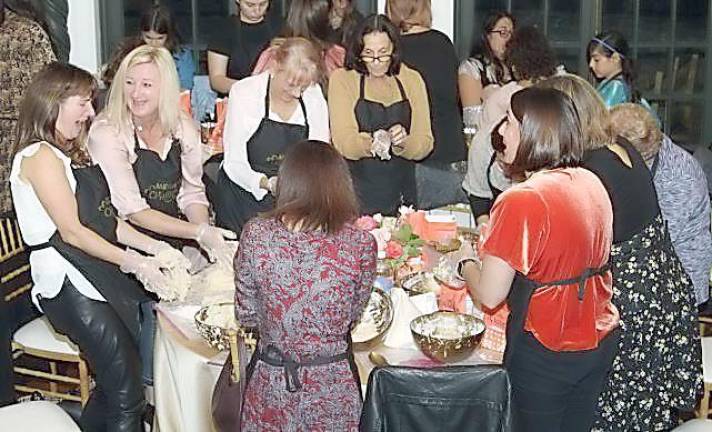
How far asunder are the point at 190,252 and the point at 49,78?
84 centimetres

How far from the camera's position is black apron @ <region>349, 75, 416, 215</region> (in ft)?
13.4

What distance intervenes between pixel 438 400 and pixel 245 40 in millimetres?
3237

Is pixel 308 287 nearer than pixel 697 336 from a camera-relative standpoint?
Yes

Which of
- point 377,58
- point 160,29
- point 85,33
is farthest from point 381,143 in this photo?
point 85,33

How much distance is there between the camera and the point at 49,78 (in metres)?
3.18

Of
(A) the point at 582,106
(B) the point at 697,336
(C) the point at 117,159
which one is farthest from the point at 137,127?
(B) the point at 697,336

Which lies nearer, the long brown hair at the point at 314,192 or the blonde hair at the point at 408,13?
the long brown hair at the point at 314,192

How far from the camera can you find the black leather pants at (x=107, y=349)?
3133 millimetres

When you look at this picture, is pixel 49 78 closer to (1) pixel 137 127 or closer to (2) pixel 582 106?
(1) pixel 137 127

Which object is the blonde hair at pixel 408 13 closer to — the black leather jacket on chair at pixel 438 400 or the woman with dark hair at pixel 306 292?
the woman with dark hair at pixel 306 292

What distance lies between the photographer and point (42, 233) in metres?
3.11

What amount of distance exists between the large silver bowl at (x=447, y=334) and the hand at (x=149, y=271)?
81 cm

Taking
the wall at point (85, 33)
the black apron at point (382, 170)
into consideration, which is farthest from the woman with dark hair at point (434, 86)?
the wall at point (85, 33)

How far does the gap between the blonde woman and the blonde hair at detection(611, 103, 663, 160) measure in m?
1.34
